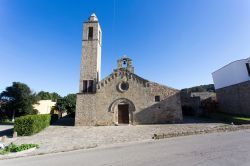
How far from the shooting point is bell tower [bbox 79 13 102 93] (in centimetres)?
2300

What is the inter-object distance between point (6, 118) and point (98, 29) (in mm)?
27257

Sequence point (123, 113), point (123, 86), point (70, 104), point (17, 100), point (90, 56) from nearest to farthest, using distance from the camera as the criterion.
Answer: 1. point (123, 113)
2. point (123, 86)
3. point (90, 56)
4. point (17, 100)
5. point (70, 104)

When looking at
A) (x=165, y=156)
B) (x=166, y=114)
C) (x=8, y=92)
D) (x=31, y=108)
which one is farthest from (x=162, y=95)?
(x=8, y=92)

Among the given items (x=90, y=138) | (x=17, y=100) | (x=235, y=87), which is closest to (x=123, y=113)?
(x=90, y=138)

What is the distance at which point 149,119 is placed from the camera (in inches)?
840

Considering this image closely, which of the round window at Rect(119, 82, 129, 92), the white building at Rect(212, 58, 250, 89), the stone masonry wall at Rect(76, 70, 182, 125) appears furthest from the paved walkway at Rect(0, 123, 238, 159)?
the white building at Rect(212, 58, 250, 89)

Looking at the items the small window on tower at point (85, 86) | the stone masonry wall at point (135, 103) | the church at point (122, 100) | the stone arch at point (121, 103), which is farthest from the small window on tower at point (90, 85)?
the stone arch at point (121, 103)

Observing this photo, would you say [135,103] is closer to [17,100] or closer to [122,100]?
[122,100]

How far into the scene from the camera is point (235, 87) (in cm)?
2391

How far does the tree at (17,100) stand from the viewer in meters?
31.2

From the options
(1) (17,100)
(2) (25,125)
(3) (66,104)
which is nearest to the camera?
(2) (25,125)

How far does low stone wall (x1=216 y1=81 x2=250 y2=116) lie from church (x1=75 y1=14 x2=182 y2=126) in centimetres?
846

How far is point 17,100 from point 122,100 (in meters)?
21.4

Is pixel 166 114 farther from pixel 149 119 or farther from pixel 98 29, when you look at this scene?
pixel 98 29
